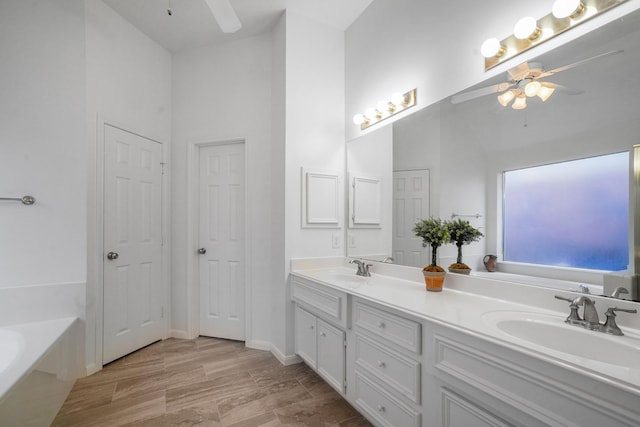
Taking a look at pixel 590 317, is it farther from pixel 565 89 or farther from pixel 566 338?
pixel 565 89

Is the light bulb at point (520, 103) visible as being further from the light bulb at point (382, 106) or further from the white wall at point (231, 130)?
the white wall at point (231, 130)

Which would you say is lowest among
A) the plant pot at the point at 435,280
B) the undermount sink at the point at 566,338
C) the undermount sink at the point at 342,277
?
the undermount sink at the point at 342,277

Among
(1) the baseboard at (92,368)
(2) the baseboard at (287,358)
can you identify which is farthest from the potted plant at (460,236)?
(1) the baseboard at (92,368)

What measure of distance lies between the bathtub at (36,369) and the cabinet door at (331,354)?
4.87 ft

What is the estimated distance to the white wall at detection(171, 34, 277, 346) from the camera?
2729 millimetres

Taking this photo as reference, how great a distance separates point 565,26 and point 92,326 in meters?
3.40

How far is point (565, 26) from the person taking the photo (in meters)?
1.20

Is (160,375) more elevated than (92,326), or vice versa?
(92,326)

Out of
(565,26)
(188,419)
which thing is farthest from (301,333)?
(565,26)

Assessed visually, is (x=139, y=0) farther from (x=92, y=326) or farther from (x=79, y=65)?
(x=92, y=326)

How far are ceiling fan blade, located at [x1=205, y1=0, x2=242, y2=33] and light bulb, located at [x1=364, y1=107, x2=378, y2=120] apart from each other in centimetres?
116

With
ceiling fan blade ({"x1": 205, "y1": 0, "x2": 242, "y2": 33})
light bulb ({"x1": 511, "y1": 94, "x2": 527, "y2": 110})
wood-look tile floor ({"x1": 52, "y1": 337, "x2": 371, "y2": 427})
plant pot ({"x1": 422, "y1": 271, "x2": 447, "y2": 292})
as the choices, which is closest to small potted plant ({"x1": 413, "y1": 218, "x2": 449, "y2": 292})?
plant pot ({"x1": 422, "y1": 271, "x2": 447, "y2": 292})

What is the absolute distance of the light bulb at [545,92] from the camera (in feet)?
4.19

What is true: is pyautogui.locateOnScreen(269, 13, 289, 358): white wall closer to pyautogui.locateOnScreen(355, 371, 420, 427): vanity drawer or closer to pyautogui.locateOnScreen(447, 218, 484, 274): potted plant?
pyautogui.locateOnScreen(355, 371, 420, 427): vanity drawer
